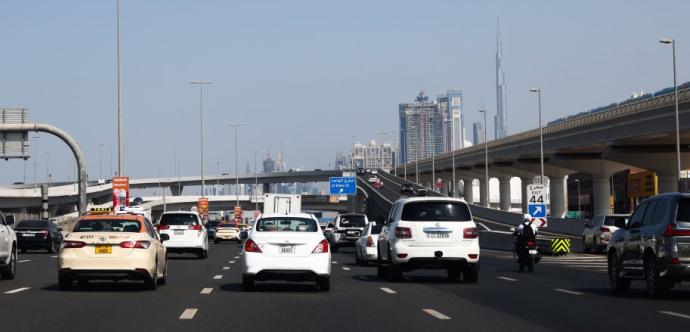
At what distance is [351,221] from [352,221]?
45mm

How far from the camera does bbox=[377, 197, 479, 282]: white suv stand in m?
26.7

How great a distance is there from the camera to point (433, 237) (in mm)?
26688

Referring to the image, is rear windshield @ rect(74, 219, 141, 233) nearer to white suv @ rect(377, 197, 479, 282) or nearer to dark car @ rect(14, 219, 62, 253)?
white suv @ rect(377, 197, 479, 282)

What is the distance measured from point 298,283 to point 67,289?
577 centimetres

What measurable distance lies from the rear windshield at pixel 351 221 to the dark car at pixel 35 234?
12337 mm

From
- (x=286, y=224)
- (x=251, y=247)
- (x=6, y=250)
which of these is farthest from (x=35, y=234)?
(x=251, y=247)

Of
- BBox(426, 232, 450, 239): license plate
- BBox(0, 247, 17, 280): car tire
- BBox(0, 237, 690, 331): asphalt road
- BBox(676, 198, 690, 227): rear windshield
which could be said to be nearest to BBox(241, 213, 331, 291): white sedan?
BBox(0, 237, 690, 331): asphalt road

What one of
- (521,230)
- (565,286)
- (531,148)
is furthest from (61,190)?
(565,286)

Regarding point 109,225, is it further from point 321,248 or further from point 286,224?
point 321,248

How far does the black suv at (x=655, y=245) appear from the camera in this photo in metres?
20.5

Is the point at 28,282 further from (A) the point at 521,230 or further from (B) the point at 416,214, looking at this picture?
(A) the point at 521,230

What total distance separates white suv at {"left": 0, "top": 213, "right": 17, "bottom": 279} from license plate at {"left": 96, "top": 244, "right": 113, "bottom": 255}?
16.3 ft

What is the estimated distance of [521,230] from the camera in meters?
34.7

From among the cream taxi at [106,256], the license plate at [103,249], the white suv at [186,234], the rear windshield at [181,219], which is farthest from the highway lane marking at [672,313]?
the rear windshield at [181,219]
